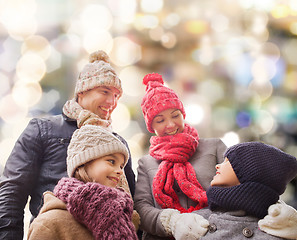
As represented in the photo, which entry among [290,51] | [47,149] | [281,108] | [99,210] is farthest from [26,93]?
[290,51]

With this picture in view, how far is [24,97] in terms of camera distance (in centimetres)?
283

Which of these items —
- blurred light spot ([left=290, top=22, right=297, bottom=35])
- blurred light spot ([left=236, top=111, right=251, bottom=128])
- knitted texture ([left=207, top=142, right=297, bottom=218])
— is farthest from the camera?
blurred light spot ([left=290, top=22, right=297, bottom=35])

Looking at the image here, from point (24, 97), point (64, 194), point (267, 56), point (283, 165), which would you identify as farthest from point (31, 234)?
point (267, 56)

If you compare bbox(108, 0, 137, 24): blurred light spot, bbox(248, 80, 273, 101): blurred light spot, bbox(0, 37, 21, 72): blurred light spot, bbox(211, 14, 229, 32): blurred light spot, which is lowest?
bbox(248, 80, 273, 101): blurred light spot

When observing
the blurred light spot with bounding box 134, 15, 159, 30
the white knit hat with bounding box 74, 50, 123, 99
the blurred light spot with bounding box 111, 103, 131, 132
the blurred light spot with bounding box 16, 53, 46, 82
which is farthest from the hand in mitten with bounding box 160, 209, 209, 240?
the blurred light spot with bounding box 134, 15, 159, 30

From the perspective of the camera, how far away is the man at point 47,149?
141 centimetres

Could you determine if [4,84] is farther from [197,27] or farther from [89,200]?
[197,27]

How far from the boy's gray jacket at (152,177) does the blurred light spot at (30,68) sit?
1626mm

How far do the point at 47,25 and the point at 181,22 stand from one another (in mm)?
1673

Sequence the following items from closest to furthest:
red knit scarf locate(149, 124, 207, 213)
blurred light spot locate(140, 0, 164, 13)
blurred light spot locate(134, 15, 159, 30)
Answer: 1. red knit scarf locate(149, 124, 207, 213)
2. blurred light spot locate(140, 0, 164, 13)
3. blurred light spot locate(134, 15, 159, 30)

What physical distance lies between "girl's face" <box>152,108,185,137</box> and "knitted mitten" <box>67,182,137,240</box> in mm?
596

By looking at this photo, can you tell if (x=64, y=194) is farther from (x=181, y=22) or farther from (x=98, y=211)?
(x=181, y=22)

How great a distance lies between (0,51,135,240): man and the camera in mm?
1408

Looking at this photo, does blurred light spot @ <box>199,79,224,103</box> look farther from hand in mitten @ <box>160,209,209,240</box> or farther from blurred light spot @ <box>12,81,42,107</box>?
hand in mitten @ <box>160,209,209,240</box>
